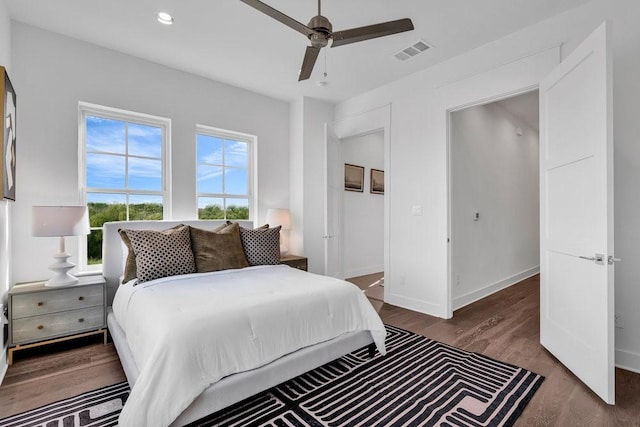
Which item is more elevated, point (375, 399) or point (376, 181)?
point (376, 181)

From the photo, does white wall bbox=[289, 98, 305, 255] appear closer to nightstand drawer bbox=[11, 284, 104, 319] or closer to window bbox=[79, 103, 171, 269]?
window bbox=[79, 103, 171, 269]

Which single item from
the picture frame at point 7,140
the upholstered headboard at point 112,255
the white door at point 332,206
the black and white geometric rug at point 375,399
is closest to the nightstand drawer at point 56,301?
the upholstered headboard at point 112,255

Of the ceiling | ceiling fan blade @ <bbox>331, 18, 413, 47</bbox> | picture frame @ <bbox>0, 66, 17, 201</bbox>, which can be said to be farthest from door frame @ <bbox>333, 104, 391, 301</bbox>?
picture frame @ <bbox>0, 66, 17, 201</bbox>

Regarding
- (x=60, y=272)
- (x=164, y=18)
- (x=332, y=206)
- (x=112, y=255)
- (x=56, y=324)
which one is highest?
(x=164, y=18)

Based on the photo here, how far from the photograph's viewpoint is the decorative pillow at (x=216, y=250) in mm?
2832

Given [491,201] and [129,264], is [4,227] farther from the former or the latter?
[491,201]

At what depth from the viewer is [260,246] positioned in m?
3.19

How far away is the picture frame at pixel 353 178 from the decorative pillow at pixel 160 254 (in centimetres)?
313

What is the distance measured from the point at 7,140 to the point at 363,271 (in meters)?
4.78

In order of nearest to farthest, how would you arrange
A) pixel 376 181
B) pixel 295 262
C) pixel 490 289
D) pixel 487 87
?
pixel 487 87 < pixel 295 262 < pixel 490 289 < pixel 376 181

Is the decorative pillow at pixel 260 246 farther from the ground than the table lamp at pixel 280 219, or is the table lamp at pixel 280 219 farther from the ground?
the table lamp at pixel 280 219

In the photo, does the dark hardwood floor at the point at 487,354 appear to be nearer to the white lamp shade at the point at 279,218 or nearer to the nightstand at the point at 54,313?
the nightstand at the point at 54,313

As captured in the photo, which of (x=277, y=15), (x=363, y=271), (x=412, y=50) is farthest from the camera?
(x=363, y=271)

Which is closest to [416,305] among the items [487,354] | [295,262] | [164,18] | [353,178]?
[487,354]
